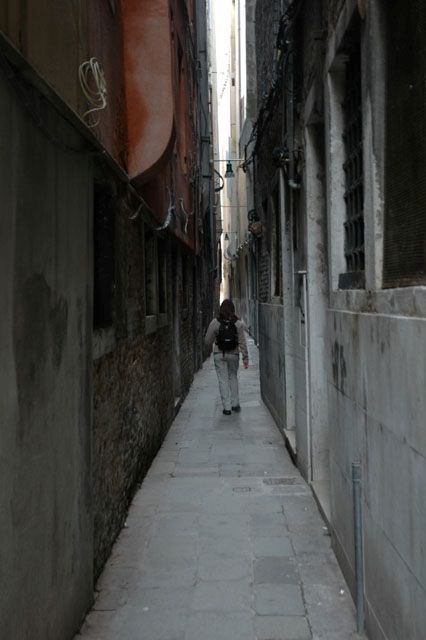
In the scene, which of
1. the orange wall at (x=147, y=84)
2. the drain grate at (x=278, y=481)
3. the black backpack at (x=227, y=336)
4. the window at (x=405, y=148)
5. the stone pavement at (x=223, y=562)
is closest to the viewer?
the window at (x=405, y=148)

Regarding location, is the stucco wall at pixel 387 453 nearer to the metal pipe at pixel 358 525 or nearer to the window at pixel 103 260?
the metal pipe at pixel 358 525

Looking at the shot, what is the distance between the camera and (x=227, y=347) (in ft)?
36.4

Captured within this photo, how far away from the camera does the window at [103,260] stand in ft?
17.7

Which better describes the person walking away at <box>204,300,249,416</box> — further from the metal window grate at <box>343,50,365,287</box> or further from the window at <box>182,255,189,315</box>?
the metal window grate at <box>343,50,365,287</box>

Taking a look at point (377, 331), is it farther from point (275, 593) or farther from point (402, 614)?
point (275, 593)

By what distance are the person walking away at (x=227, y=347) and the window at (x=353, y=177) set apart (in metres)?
6.46

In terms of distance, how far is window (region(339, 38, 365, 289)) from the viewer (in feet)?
14.1

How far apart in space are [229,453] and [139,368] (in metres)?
2.14

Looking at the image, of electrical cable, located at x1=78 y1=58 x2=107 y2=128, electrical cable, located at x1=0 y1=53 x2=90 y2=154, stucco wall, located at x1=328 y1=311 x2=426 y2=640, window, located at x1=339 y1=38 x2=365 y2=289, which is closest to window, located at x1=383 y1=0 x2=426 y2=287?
stucco wall, located at x1=328 y1=311 x2=426 y2=640

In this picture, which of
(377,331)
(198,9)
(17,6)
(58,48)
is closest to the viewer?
(17,6)

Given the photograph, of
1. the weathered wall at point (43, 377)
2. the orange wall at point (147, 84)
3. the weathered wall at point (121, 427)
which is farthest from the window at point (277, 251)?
the weathered wall at point (43, 377)

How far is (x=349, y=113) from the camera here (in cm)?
467

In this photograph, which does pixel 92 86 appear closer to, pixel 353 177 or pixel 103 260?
pixel 103 260

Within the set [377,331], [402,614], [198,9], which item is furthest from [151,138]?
[198,9]
